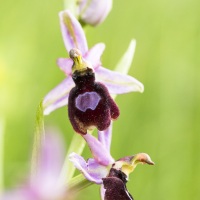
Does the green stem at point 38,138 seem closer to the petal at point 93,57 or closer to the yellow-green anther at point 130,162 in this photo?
the yellow-green anther at point 130,162

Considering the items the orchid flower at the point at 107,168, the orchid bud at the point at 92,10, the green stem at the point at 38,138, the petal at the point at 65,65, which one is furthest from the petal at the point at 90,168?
the orchid bud at the point at 92,10

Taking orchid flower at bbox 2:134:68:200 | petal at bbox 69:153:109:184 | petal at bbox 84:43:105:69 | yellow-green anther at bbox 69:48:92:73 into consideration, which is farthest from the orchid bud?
orchid flower at bbox 2:134:68:200

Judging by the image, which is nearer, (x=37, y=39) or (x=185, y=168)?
(x=185, y=168)

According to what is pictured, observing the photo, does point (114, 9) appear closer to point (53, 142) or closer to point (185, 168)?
point (185, 168)

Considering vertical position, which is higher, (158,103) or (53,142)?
(158,103)

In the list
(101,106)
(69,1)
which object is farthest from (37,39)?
(101,106)

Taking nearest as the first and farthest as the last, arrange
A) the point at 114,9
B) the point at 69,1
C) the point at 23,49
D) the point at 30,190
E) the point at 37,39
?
the point at 30,190, the point at 69,1, the point at 23,49, the point at 37,39, the point at 114,9

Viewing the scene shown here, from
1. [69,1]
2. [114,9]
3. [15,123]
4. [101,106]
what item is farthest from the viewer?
[114,9]

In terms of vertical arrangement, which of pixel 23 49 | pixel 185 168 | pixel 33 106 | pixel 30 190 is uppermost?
pixel 23 49
